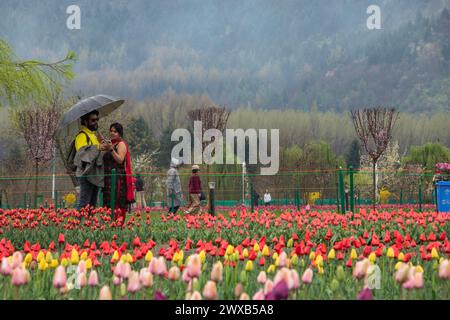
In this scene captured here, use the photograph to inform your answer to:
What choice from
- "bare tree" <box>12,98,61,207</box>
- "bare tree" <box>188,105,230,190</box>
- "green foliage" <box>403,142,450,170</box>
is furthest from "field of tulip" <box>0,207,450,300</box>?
"green foliage" <box>403,142,450,170</box>

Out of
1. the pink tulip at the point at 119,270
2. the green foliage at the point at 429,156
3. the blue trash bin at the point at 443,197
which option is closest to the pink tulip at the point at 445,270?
the pink tulip at the point at 119,270

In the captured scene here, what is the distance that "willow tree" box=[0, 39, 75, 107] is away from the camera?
1409cm

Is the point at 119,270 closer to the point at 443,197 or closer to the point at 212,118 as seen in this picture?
the point at 443,197

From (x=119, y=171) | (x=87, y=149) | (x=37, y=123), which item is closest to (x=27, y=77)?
(x=119, y=171)

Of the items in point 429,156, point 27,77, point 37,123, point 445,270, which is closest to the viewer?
point 445,270

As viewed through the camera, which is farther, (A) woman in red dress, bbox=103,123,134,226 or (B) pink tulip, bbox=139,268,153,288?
(A) woman in red dress, bbox=103,123,134,226

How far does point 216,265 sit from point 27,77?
11825mm

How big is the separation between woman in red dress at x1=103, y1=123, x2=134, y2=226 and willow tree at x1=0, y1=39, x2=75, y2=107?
177 inches

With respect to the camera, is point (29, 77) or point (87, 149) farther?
point (29, 77)

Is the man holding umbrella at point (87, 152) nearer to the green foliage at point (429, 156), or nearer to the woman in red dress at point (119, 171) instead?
the woman in red dress at point (119, 171)

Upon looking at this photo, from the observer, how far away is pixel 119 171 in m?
10.4

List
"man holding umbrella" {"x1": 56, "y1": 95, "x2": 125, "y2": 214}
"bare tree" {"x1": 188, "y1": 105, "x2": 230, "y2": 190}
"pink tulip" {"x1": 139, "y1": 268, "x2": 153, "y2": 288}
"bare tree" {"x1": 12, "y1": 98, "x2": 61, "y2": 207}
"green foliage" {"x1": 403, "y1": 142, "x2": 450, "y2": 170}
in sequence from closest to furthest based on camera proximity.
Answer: "pink tulip" {"x1": 139, "y1": 268, "x2": 153, "y2": 288}, "man holding umbrella" {"x1": 56, "y1": 95, "x2": 125, "y2": 214}, "bare tree" {"x1": 12, "y1": 98, "x2": 61, "y2": 207}, "bare tree" {"x1": 188, "y1": 105, "x2": 230, "y2": 190}, "green foliage" {"x1": 403, "y1": 142, "x2": 450, "y2": 170}

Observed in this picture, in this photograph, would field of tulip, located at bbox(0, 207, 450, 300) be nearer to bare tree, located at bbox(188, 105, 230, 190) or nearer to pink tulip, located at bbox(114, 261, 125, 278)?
pink tulip, located at bbox(114, 261, 125, 278)

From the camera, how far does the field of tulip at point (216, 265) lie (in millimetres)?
3443
